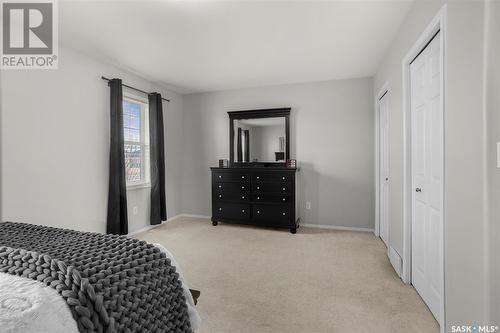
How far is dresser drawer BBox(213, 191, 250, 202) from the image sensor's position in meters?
4.30

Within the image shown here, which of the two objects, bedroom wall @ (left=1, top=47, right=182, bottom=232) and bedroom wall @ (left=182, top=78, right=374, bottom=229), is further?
bedroom wall @ (left=182, top=78, right=374, bottom=229)

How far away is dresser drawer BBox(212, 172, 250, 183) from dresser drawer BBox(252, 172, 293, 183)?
0.58 ft

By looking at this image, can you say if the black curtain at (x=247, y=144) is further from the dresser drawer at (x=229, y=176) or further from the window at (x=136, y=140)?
the window at (x=136, y=140)

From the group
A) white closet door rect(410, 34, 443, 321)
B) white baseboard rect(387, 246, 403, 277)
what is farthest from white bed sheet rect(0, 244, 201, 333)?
white baseboard rect(387, 246, 403, 277)

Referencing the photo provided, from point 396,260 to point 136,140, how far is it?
3978 millimetres

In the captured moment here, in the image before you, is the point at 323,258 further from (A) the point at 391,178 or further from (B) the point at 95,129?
(B) the point at 95,129

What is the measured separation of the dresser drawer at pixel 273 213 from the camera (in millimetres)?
4059

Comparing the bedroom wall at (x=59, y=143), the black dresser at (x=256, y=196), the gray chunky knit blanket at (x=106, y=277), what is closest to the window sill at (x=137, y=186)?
the bedroom wall at (x=59, y=143)

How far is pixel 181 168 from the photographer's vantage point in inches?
205

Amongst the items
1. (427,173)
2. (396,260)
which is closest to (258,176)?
(396,260)

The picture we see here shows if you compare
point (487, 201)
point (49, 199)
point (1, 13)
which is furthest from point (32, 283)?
point (1, 13)

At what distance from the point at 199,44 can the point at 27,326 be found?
9.59 ft

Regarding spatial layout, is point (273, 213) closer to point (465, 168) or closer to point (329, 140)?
point (329, 140)

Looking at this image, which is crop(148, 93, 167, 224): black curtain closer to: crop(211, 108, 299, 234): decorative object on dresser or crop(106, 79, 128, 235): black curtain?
crop(106, 79, 128, 235): black curtain
